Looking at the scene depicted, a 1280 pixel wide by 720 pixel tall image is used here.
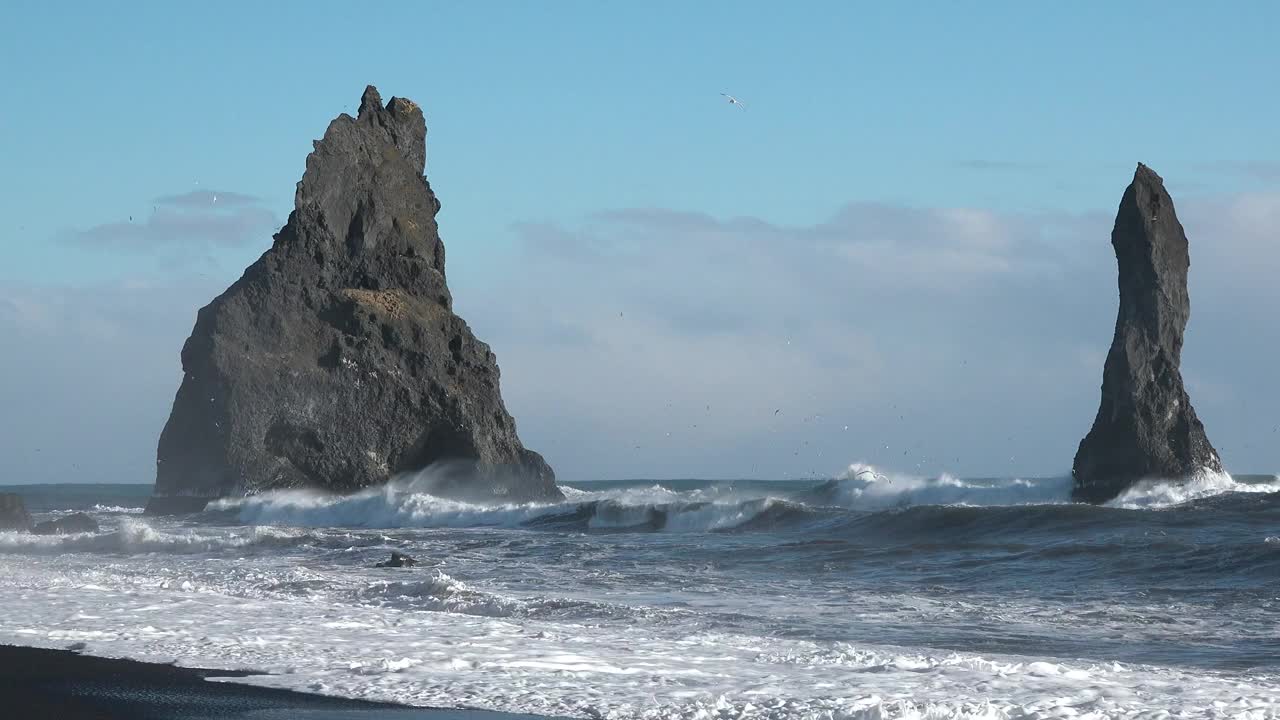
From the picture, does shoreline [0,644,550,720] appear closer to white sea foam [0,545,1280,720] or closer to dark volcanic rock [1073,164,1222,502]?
white sea foam [0,545,1280,720]

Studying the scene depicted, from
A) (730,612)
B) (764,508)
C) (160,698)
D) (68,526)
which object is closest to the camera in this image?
(160,698)

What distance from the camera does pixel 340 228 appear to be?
45.6 metres

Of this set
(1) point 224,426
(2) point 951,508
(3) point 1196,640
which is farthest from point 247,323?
(3) point 1196,640

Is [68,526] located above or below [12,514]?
below

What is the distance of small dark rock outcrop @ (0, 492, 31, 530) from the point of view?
29516 mm

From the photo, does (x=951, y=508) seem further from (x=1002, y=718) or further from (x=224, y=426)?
(x=224, y=426)

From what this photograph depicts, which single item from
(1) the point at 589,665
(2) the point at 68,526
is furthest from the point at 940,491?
(1) the point at 589,665

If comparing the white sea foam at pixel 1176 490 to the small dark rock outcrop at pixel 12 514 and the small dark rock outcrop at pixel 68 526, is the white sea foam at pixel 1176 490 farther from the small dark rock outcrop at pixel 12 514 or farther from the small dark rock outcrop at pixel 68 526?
the small dark rock outcrop at pixel 12 514

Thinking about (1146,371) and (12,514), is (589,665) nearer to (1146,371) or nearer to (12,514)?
(12,514)

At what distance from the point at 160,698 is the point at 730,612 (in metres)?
7.36

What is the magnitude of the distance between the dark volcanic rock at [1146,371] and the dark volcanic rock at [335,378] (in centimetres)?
1667

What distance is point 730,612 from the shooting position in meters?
14.9

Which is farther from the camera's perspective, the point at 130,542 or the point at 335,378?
the point at 335,378

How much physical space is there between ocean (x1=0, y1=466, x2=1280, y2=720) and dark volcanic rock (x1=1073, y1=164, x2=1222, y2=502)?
15.6ft
